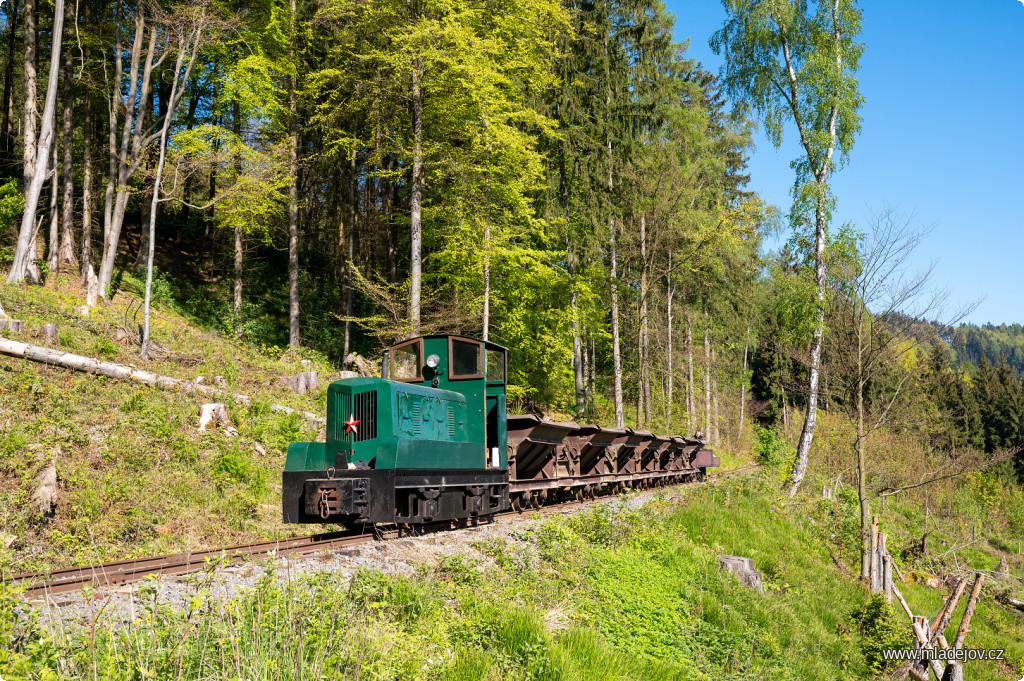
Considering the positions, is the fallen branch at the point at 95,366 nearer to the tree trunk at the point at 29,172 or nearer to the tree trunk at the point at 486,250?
the tree trunk at the point at 29,172

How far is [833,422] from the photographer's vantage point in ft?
95.8

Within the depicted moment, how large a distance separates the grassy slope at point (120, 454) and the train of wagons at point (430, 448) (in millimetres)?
1791

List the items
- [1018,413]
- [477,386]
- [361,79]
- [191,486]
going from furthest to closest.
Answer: [1018,413], [361,79], [477,386], [191,486]

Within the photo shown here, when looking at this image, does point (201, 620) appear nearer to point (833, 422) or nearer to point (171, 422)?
point (171, 422)

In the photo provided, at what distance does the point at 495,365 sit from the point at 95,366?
7671 mm

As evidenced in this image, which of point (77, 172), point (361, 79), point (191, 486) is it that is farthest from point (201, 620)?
point (77, 172)

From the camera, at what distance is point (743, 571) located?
1078cm

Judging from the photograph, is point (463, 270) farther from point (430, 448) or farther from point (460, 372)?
point (430, 448)

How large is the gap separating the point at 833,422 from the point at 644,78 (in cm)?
1645

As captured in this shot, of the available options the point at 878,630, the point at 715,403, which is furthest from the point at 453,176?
the point at 715,403

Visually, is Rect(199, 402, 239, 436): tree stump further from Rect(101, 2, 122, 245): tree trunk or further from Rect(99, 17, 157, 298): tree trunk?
Rect(101, 2, 122, 245): tree trunk

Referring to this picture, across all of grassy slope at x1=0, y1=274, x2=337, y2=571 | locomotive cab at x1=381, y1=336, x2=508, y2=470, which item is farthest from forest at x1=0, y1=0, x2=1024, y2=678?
locomotive cab at x1=381, y1=336, x2=508, y2=470

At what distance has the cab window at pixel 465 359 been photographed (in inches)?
451

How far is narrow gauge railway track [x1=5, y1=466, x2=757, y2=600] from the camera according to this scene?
5.57 meters
